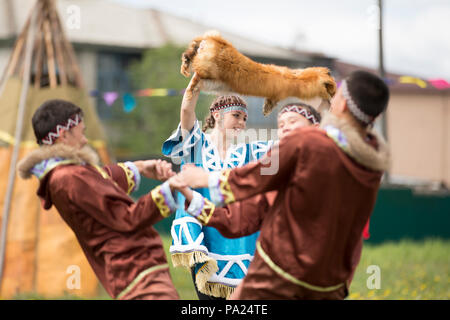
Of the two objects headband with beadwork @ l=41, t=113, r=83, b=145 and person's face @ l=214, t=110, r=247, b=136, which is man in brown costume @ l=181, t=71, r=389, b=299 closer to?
headband with beadwork @ l=41, t=113, r=83, b=145

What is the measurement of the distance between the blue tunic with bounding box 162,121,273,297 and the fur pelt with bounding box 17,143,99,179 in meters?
0.74

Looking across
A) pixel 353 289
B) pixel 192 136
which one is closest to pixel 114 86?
pixel 353 289

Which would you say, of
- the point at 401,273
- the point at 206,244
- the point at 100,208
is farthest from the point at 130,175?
the point at 401,273

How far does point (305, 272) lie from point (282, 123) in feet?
3.50

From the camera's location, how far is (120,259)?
116 inches

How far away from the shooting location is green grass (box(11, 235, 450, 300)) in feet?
23.2

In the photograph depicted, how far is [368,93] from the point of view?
266 cm

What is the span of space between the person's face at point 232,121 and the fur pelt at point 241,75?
661mm

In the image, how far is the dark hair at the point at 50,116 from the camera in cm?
308

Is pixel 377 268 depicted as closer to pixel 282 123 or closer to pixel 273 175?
pixel 282 123

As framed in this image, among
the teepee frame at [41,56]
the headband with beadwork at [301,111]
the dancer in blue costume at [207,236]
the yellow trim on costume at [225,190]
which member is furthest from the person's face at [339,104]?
the teepee frame at [41,56]

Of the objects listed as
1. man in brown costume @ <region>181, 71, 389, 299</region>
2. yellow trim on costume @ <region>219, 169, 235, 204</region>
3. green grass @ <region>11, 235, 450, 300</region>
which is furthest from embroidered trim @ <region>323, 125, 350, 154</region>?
green grass @ <region>11, 235, 450, 300</region>

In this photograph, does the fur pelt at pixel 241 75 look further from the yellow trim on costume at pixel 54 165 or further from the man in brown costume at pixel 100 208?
the yellow trim on costume at pixel 54 165

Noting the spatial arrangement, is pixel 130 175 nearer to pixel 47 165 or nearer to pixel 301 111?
pixel 47 165
